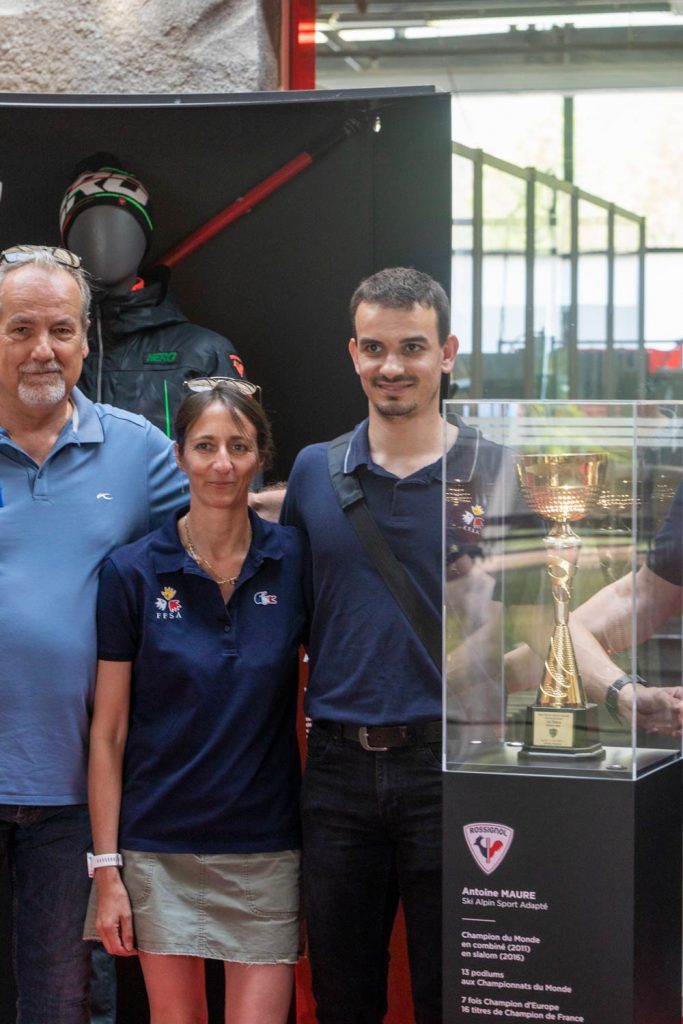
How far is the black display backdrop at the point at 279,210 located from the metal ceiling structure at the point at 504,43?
0.62 metres

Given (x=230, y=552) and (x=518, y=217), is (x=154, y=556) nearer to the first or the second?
(x=230, y=552)

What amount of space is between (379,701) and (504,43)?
274 cm

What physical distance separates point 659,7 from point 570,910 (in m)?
3.18

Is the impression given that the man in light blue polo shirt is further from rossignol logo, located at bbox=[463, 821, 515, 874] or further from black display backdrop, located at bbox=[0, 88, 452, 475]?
black display backdrop, located at bbox=[0, 88, 452, 475]

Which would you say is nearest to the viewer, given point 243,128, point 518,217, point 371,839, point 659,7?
point 371,839

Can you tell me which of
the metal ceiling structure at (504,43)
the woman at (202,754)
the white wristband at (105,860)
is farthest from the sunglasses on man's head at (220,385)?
the metal ceiling structure at (504,43)

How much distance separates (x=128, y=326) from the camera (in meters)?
3.27

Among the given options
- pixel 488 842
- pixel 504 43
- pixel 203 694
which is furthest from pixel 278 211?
pixel 488 842

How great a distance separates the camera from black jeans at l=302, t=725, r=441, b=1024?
2.27 m

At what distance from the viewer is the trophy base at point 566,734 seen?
196cm

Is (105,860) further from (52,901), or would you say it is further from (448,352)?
(448,352)

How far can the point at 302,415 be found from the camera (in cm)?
349

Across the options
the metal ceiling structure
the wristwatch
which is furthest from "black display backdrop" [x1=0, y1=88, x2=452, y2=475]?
the wristwatch

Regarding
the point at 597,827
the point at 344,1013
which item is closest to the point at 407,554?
the point at 597,827
